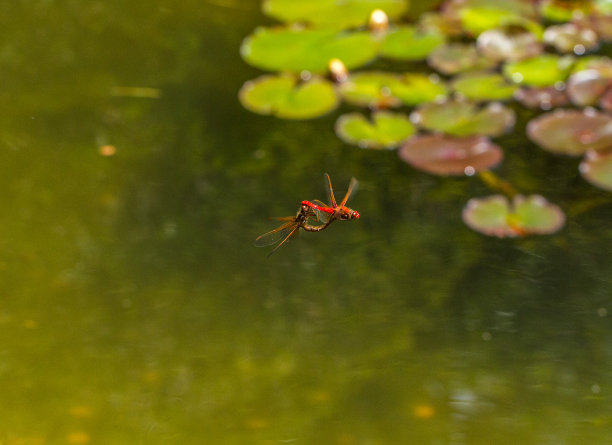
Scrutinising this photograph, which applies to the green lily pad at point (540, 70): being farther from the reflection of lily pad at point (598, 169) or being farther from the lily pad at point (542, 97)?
the reflection of lily pad at point (598, 169)

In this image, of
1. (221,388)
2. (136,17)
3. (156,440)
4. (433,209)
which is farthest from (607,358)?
(136,17)

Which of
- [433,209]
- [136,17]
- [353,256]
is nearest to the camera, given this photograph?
[353,256]

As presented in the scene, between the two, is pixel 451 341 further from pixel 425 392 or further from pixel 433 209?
pixel 433 209

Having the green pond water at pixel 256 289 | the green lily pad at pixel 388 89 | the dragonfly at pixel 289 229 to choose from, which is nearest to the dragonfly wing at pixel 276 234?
the dragonfly at pixel 289 229

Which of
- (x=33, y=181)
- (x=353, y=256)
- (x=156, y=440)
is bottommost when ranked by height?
(x=156, y=440)

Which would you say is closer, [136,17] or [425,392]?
[425,392]

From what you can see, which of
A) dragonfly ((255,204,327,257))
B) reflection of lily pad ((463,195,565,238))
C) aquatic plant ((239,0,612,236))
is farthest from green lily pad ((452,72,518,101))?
dragonfly ((255,204,327,257))

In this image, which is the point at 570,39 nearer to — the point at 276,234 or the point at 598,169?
the point at 598,169
